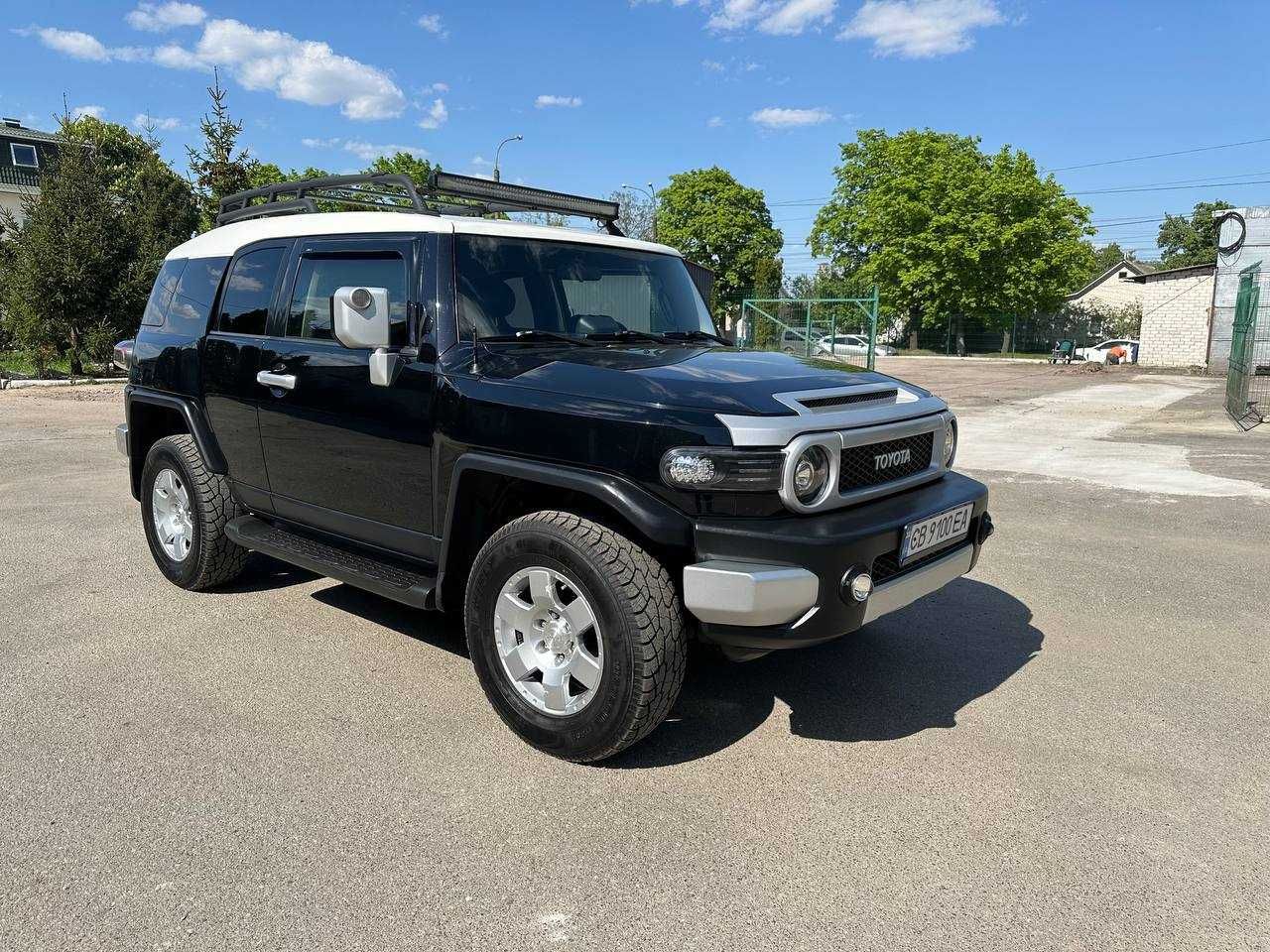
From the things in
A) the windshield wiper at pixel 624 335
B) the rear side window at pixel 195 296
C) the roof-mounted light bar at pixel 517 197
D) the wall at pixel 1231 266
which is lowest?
the windshield wiper at pixel 624 335

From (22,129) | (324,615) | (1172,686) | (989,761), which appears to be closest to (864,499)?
(989,761)

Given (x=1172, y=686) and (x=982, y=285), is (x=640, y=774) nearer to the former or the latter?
(x=1172, y=686)

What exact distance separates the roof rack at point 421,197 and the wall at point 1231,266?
23.4 metres

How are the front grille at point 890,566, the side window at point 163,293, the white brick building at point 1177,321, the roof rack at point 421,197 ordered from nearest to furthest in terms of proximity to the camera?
the front grille at point 890,566
the roof rack at point 421,197
the side window at point 163,293
the white brick building at point 1177,321

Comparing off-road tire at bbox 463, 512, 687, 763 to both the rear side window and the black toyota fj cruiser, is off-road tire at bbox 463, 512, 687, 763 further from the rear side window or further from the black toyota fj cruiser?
Answer: the rear side window

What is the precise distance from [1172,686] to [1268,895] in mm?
1590

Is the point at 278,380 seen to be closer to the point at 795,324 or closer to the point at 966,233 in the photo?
the point at 795,324

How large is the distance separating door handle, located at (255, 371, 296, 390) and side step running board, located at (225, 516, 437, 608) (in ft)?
2.49

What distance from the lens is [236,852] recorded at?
8.79ft

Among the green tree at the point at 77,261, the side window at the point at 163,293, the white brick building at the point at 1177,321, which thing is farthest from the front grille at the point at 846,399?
the white brick building at the point at 1177,321

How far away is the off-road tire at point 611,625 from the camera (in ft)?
9.64

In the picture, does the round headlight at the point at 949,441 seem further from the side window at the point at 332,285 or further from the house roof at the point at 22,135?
the house roof at the point at 22,135

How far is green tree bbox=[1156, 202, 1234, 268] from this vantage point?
94.2 meters

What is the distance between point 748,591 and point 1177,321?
35167mm
